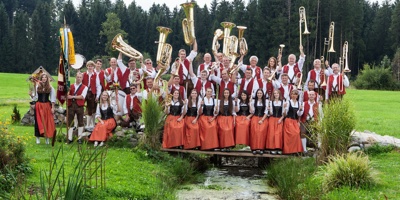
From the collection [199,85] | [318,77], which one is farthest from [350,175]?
[318,77]

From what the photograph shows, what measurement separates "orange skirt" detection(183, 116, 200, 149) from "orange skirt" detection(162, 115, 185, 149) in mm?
112

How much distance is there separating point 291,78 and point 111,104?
189 inches

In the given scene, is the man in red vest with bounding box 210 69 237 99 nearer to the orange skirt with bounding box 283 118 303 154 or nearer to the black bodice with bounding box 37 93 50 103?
the orange skirt with bounding box 283 118 303 154

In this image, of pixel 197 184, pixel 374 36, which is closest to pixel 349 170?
pixel 197 184

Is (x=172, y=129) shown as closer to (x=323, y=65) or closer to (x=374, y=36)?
(x=323, y=65)

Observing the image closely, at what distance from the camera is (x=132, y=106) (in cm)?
1355

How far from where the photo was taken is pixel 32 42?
7094cm

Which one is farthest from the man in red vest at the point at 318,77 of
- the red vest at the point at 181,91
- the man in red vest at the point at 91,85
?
the man in red vest at the point at 91,85

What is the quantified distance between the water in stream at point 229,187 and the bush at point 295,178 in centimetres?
25

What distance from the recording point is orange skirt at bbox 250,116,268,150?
478 inches

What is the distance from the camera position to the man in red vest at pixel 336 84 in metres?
13.5

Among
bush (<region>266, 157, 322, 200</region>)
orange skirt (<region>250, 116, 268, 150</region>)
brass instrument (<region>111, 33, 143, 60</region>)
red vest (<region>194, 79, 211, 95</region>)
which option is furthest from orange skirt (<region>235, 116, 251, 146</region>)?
brass instrument (<region>111, 33, 143, 60</region>)

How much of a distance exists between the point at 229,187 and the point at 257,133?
2.01 meters

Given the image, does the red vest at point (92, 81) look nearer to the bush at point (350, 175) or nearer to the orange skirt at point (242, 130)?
the orange skirt at point (242, 130)
